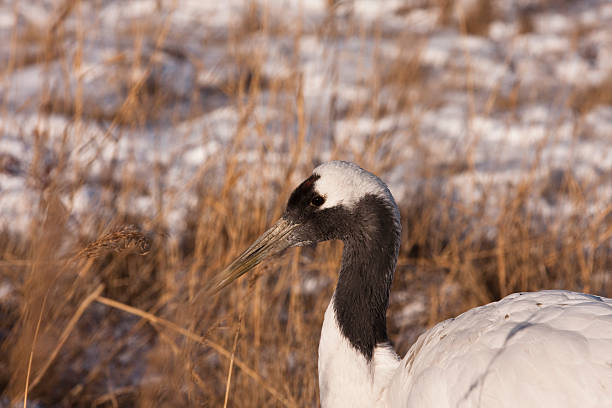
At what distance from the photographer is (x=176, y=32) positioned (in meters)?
6.52

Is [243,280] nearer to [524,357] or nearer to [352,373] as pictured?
[352,373]

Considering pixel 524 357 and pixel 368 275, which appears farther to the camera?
pixel 368 275

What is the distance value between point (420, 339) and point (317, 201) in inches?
19.3

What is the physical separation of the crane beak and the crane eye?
0.09m

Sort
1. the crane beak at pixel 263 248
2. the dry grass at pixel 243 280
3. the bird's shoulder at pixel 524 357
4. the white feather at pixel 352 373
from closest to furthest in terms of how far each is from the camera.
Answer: the bird's shoulder at pixel 524 357
the white feather at pixel 352 373
the crane beak at pixel 263 248
the dry grass at pixel 243 280

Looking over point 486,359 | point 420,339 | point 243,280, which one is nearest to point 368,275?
point 420,339

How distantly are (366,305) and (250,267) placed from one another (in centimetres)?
37

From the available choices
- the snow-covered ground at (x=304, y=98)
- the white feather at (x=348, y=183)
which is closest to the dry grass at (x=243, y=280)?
the snow-covered ground at (x=304, y=98)

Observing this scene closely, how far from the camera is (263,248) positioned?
196cm

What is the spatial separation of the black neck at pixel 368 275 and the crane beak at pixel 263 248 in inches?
7.2

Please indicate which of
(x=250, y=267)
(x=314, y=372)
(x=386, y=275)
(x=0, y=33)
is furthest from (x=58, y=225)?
(x=0, y=33)

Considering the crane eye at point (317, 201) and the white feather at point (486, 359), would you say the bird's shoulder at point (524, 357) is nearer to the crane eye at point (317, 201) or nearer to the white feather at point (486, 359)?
the white feather at point (486, 359)

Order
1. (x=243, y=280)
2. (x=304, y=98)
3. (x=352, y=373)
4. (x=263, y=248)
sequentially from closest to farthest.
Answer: (x=352, y=373), (x=263, y=248), (x=243, y=280), (x=304, y=98)

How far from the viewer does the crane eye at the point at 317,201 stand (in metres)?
1.87
